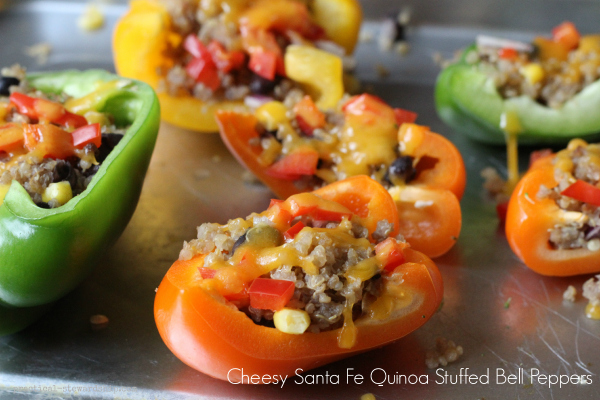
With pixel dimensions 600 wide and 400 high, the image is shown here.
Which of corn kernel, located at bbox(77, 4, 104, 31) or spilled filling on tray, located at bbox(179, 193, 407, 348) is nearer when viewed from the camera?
spilled filling on tray, located at bbox(179, 193, 407, 348)

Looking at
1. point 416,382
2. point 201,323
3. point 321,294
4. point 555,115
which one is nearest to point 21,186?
point 201,323

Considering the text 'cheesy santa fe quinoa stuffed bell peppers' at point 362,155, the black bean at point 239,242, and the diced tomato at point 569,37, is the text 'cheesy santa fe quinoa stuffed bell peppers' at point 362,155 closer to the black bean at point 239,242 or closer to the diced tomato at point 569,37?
the black bean at point 239,242

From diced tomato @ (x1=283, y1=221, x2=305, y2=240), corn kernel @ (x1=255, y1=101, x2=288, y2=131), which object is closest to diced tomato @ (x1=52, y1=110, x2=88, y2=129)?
corn kernel @ (x1=255, y1=101, x2=288, y2=131)

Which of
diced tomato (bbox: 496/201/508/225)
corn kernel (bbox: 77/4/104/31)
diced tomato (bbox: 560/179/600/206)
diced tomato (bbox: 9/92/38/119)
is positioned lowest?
diced tomato (bbox: 496/201/508/225)

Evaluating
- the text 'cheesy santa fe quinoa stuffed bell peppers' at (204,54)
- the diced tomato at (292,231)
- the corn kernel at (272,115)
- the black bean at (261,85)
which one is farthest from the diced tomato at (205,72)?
the diced tomato at (292,231)

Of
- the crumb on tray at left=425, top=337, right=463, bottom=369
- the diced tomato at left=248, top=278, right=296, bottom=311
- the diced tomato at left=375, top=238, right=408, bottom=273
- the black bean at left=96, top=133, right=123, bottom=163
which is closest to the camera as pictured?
the diced tomato at left=248, top=278, right=296, bottom=311

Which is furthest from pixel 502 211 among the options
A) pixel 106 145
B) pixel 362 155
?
pixel 106 145

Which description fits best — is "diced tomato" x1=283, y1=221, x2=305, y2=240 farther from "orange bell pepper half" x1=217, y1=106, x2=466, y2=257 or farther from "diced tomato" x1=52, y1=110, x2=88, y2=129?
"diced tomato" x1=52, y1=110, x2=88, y2=129
